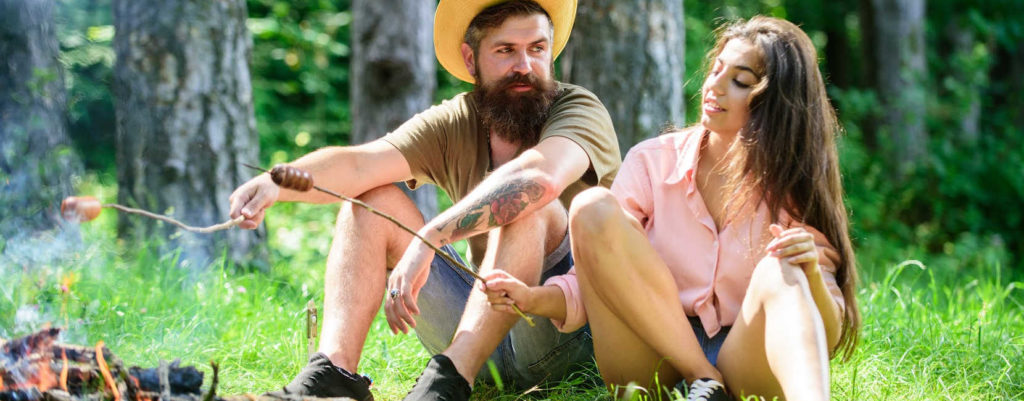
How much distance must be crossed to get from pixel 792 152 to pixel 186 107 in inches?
130

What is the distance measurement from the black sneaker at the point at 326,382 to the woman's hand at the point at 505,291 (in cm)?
49

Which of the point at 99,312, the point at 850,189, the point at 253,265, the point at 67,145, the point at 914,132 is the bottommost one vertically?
the point at 850,189

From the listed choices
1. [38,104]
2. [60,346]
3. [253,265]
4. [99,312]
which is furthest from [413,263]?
[38,104]

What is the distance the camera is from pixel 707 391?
2672mm

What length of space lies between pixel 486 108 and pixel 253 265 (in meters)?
2.24

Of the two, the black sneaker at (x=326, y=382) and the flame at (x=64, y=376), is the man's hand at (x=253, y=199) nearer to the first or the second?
the black sneaker at (x=326, y=382)

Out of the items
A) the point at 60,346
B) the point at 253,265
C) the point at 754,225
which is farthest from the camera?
the point at 253,265

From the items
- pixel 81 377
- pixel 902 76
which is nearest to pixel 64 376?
pixel 81 377

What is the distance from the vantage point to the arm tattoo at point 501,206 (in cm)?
305

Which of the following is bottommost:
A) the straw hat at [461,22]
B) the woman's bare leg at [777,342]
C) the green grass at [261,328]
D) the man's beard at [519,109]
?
the green grass at [261,328]

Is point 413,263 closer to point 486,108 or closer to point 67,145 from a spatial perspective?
point 486,108

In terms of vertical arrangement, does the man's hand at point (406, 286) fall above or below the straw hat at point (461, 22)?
below

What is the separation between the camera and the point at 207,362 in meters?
3.68

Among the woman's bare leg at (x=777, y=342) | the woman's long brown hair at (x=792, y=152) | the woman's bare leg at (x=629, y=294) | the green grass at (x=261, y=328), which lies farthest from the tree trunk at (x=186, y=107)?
the woman's bare leg at (x=777, y=342)
